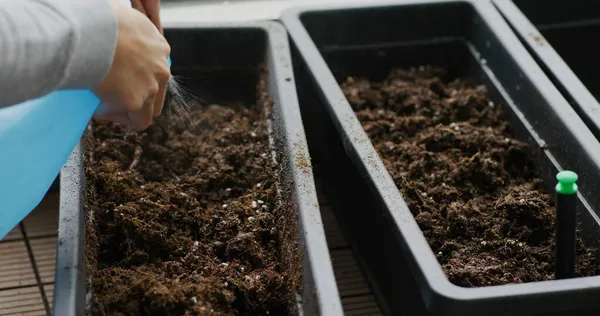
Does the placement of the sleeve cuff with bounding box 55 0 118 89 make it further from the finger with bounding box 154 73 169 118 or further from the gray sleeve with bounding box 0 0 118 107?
the finger with bounding box 154 73 169 118

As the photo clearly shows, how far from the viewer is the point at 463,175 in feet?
4.69

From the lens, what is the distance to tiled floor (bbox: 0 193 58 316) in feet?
4.80

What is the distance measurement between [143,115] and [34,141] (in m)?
0.13

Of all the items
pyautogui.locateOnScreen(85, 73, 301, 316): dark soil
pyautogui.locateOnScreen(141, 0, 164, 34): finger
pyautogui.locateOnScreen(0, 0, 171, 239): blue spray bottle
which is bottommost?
pyautogui.locateOnScreen(85, 73, 301, 316): dark soil

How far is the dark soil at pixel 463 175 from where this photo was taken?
1.25 meters

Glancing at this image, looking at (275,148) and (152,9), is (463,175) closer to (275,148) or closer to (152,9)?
(275,148)

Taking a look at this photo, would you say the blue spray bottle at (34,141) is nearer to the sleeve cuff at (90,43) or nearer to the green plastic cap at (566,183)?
the sleeve cuff at (90,43)

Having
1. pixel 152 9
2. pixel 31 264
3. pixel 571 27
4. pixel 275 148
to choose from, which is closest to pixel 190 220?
pixel 275 148

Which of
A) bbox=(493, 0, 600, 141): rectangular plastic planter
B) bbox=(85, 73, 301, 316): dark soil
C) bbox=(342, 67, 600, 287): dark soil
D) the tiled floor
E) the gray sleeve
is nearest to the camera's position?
the gray sleeve

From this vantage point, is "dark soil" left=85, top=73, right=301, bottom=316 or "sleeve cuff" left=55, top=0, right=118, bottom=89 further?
"dark soil" left=85, top=73, right=301, bottom=316

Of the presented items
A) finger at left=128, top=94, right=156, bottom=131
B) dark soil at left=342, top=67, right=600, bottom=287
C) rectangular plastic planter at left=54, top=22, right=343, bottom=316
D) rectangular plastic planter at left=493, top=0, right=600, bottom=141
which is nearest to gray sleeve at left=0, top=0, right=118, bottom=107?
finger at left=128, top=94, right=156, bottom=131

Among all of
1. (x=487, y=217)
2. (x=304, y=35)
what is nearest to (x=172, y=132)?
(x=304, y=35)

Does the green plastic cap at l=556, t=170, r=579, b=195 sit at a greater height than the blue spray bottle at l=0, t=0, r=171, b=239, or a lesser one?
greater

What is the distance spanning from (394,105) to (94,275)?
736mm
